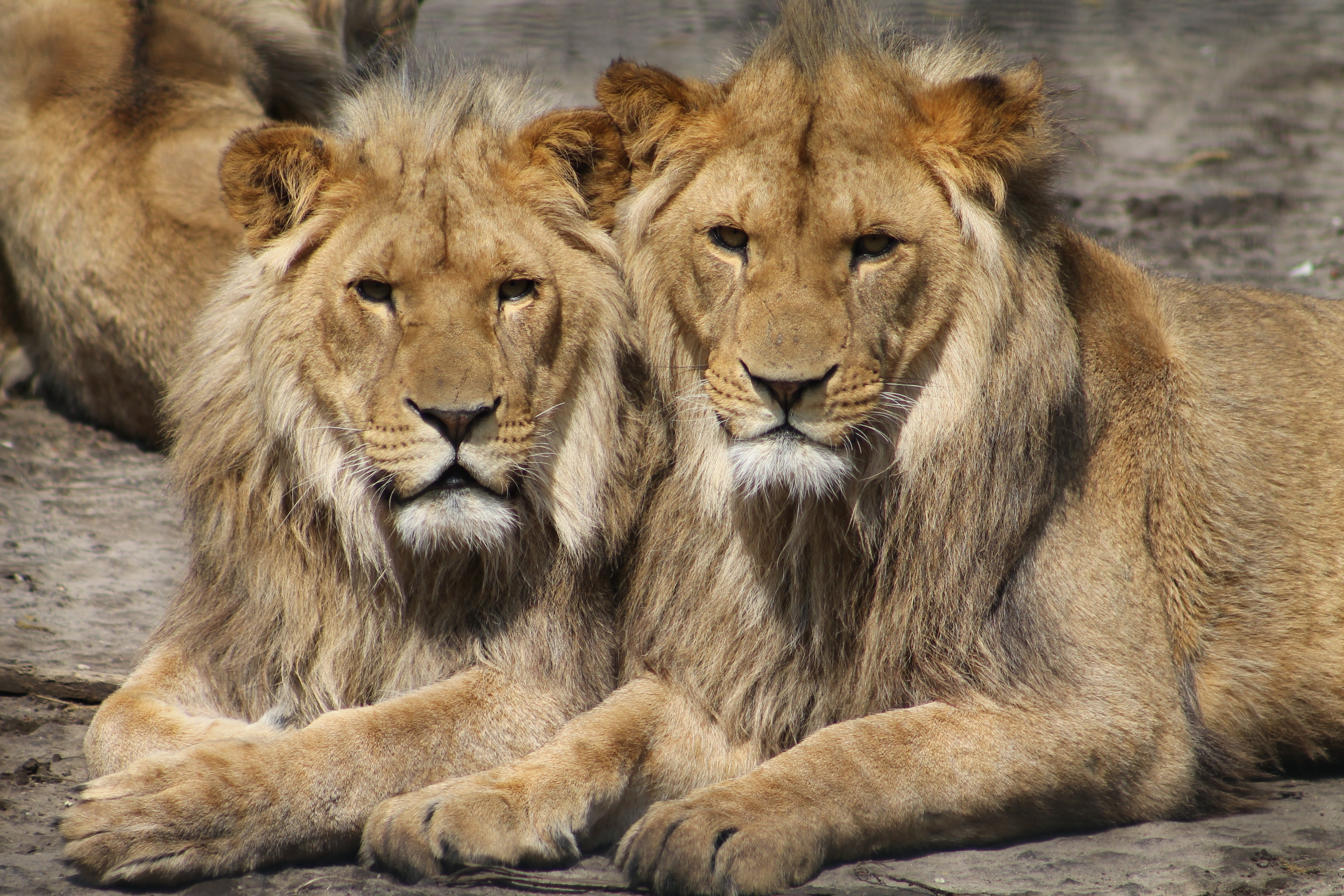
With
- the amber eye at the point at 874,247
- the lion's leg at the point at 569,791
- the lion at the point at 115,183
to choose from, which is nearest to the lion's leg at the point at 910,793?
the lion's leg at the point at 569,791

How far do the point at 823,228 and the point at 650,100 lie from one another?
21.0 inches

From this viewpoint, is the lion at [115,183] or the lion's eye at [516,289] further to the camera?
the lion at [115,183]

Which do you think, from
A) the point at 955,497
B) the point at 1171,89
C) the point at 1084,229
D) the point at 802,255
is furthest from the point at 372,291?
the point at 1171,89

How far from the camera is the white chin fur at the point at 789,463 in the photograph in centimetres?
288

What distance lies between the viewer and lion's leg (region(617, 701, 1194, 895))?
276 centimetres

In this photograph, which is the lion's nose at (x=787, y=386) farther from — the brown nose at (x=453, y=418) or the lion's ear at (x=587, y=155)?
the lion's ear at (x=587, y=155)

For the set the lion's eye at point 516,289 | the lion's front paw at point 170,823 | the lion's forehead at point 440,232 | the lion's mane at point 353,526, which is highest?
the lion's forehead at point 440,232

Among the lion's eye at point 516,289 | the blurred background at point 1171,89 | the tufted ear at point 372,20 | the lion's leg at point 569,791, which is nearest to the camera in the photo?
the lion's leg at point 569,791

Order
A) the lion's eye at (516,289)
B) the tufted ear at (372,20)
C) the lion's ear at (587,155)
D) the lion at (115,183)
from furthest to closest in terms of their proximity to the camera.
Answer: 1. the tufted ear at (372,20)
2. the lion at (115,183)
3. the lion's ear at (587,155)
4. the lion's eye at (516,289)

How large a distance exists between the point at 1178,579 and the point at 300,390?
80.7 inches

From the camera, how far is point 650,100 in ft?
10.5

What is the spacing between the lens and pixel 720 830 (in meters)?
2.78

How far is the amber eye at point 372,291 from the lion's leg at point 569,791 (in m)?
0.98

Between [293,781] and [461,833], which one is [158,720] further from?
[461,833]
